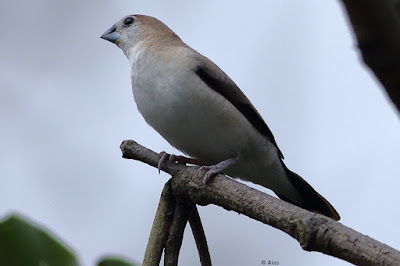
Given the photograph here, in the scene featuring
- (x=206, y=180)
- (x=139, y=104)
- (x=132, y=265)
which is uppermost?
(x=139, y=104)

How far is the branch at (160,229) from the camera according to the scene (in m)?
2.33

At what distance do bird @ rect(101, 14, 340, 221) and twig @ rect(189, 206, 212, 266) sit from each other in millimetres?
1404

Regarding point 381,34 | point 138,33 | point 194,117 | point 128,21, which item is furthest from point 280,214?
point 128,21

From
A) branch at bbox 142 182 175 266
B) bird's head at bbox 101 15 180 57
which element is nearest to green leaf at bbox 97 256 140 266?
branch at bbox 142 182 175 266

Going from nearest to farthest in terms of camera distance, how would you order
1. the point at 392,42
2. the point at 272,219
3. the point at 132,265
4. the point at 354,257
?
the point at 392,42, the point at 354,257, the point at 132,265, the point at 272,219

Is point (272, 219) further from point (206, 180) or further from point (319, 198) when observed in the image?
point (319, 198)

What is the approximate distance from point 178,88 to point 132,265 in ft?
8.30

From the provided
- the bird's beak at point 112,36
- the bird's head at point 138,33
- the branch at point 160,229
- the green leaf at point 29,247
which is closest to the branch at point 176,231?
the branch at point 160,229

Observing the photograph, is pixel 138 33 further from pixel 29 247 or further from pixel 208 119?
pixel 29 247

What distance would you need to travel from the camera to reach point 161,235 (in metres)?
2.53

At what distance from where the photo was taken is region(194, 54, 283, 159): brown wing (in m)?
4.55

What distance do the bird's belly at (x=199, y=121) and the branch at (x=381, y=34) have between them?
3.30m

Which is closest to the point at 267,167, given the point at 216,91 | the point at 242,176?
the point at 242,176

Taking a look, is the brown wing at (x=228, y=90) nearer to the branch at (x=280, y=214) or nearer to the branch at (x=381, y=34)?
the branch at (x=280, y=214)
